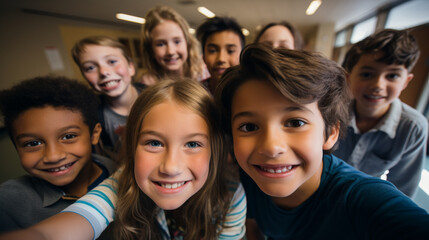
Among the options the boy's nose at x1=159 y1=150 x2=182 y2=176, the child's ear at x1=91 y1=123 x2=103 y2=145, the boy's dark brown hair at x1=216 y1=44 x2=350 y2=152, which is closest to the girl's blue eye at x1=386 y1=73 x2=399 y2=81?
the boy's dark brown hair at x1=216 y1=44 x2=350 y2=152

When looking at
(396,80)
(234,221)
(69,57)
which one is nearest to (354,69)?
(396,80)

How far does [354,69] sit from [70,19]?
44.9 inches

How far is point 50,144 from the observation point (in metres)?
0.45

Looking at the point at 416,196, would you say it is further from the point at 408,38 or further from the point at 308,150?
the point at 408,38

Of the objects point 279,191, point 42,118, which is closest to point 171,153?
point 279,191

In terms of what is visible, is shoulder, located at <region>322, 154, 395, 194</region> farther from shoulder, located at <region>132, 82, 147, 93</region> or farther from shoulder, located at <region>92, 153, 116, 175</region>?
shoulder, located at <region>132, 82, 147, 93</region>

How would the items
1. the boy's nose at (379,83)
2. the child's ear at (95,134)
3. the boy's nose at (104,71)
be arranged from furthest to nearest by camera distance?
1. the boy's nose at (104,71)
2. the child's ear at (95,134)
3. the boy's nose at (379,83)

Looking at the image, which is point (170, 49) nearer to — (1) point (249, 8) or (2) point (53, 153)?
(1) point (249, 8)

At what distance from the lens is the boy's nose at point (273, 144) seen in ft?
1.09

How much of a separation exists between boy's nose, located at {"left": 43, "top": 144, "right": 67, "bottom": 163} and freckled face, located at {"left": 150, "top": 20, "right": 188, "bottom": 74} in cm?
76

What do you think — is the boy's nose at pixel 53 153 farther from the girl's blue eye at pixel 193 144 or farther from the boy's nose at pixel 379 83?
the boy's nose at pixel 379 83

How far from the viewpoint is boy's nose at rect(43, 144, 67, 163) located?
437mm

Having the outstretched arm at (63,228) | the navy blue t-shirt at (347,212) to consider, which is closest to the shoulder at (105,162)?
the outstretched arm at (63,228)

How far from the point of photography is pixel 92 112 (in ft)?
1.98
